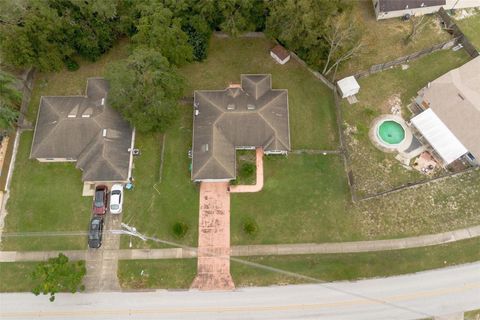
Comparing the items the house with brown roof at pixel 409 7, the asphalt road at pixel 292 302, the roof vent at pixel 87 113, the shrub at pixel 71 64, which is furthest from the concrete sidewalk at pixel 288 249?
the house with brown roof at pixel 409 7

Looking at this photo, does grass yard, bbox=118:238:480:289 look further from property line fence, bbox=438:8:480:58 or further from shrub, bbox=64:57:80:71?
shrub, bbox=64:57:80:71

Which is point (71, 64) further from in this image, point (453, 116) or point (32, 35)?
point (453, 116)

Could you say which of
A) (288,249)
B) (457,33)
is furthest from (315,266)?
(457,33)

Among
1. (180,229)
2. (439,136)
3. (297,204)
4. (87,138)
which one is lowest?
(180,229)

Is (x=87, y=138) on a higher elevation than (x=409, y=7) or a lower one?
lower

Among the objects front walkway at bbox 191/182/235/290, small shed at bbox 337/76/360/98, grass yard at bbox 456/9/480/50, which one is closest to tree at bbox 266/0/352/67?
small shed at bbox 337/76/360/98

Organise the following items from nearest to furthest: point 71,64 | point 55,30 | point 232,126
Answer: point 232,126 → point 55,30 → point 71,64

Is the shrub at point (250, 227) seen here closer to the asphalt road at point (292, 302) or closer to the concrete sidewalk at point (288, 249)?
the concrete sidewalk at point (288, 249)
